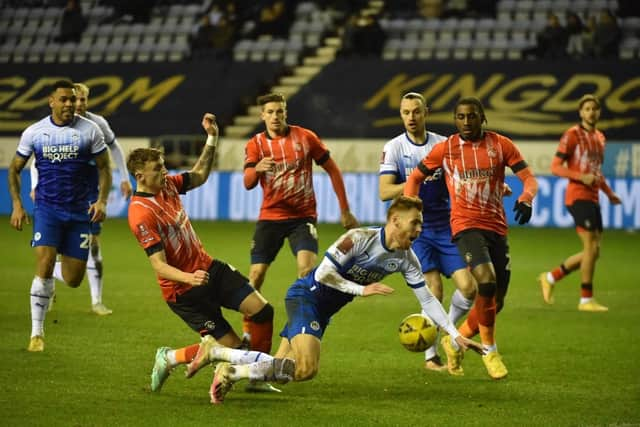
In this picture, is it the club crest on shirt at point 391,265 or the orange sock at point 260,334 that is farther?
the orange sock at point 260,334

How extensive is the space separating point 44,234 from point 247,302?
254cm

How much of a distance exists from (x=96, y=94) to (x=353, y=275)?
2253cm

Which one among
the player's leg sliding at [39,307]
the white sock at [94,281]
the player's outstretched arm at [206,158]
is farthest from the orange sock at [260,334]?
the white sock at [94,281]

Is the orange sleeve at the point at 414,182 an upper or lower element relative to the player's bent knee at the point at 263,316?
upper

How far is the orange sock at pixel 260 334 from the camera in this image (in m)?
7.70

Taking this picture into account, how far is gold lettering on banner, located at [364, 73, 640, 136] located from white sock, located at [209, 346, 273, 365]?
60.6 feet

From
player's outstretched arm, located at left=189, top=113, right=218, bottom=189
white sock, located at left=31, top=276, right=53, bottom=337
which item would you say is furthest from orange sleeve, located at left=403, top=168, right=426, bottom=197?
white sock, located at left=31, top=276, right=53, bottom=337

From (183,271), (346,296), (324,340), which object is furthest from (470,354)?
(183,271)

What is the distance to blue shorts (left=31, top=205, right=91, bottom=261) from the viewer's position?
370 inches

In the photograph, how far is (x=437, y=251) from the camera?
358 inches

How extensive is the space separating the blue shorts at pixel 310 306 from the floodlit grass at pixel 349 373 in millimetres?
462

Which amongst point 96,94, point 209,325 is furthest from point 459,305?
point 96,94

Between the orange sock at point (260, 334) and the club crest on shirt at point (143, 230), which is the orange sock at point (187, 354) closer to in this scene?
the orange sock at point (260, 334)

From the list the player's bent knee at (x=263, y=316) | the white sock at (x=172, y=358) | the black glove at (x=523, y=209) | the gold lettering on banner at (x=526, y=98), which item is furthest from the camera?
the gold lettering on banner at (x=526, y=98)
